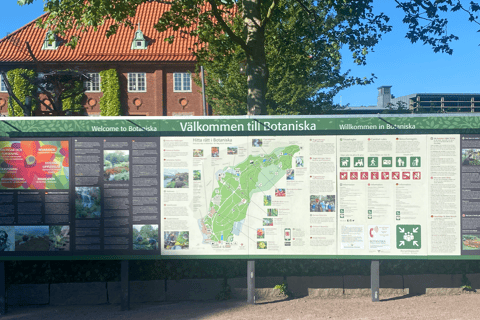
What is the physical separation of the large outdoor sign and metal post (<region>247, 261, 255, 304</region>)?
0.19 m

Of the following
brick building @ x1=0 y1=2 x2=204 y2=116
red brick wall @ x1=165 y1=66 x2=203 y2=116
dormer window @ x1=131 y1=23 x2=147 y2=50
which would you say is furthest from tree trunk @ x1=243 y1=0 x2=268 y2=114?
dormer window @ x1=131 y1=23 x2=147 y2=50

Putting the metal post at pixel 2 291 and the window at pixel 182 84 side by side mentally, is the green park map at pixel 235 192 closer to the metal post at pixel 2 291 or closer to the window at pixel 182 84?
the metal post at pixel 2 291

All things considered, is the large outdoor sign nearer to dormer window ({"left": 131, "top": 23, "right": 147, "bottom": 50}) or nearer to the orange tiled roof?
the orange tiled roof

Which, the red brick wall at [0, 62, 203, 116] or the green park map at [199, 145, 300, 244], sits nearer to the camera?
the green park map at [199, 145, 300, 244]

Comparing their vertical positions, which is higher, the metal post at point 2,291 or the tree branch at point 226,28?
the tree branch at point 226,28

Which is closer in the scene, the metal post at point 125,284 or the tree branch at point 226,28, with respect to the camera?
the metal post at point 125,284

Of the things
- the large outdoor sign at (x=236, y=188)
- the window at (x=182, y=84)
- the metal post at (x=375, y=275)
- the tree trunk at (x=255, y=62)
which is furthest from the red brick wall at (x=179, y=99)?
the metal post at (x=375, y=275)

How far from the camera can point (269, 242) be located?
25.8ft

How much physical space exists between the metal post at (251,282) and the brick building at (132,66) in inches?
1309

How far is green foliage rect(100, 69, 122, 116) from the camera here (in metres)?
41.0

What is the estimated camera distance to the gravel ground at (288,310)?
7.30 meters

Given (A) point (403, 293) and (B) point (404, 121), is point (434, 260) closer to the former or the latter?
(A) point (403, 293)

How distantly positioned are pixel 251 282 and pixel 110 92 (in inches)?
1399

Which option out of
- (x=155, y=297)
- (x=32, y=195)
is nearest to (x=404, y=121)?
(x=155, y=297)
